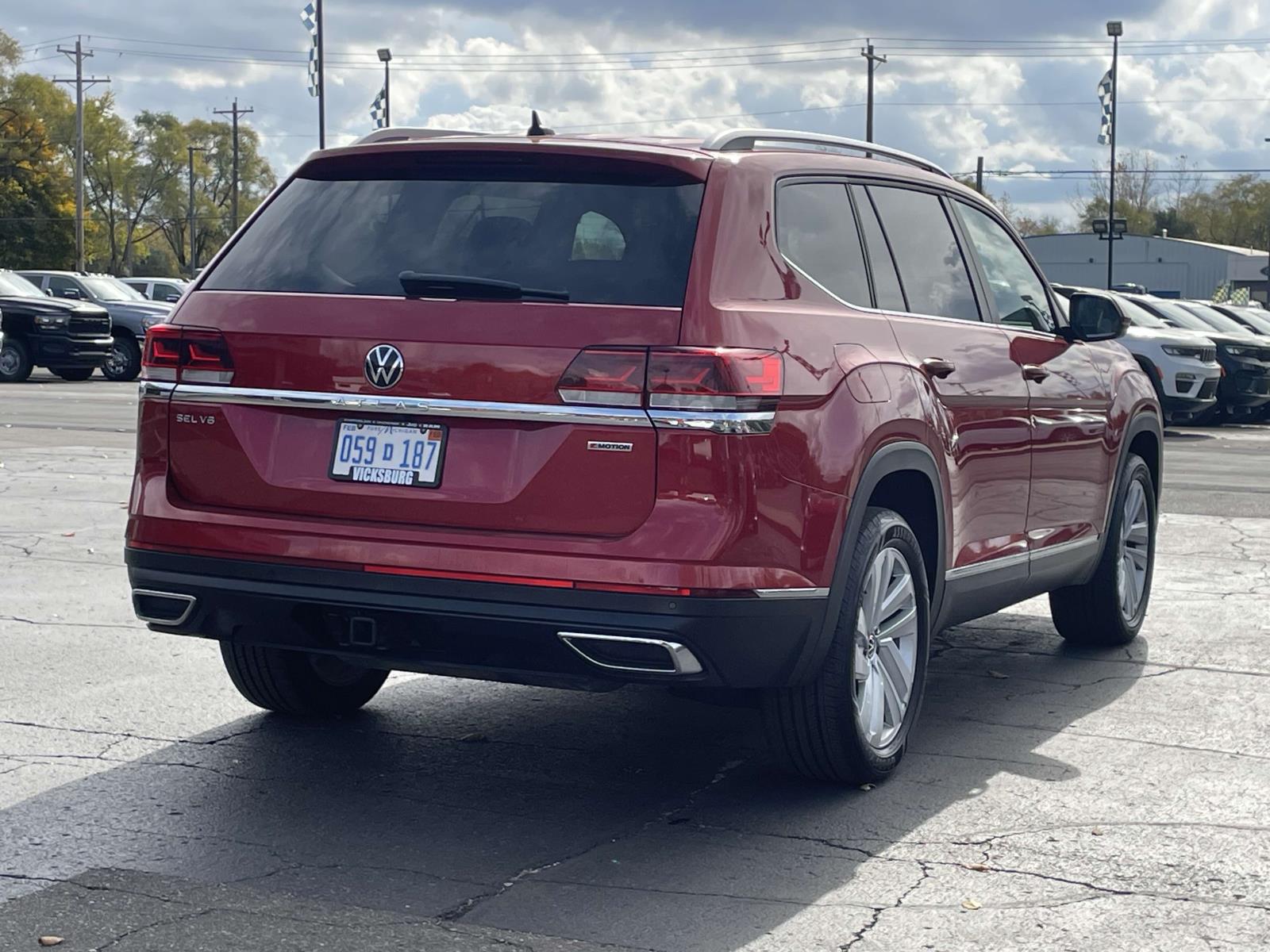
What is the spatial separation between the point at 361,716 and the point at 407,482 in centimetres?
172

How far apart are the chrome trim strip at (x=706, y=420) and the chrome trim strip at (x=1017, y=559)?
1.47 m

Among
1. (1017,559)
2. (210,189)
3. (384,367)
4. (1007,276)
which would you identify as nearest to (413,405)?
(384,367)

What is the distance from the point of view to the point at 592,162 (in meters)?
4.76

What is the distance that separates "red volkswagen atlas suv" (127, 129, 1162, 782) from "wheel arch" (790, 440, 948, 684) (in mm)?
13

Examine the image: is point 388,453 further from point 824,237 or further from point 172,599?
point 824,237

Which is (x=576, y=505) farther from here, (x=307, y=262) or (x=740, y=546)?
(x=307, y=262)

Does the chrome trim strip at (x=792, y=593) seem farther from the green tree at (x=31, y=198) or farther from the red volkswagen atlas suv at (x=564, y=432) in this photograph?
the green tree at (x=31, y=198)

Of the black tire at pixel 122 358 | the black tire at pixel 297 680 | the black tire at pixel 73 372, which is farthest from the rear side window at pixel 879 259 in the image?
the black tire at pixel 122 358

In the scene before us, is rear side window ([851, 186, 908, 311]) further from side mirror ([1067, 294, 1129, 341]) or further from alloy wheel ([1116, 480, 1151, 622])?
alloy wheel ([1116, 480, 1151, 622])

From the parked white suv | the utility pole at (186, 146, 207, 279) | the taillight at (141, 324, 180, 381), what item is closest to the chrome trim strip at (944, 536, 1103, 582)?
the taillight at (141, 324, 180, 381)

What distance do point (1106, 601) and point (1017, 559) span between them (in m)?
1.39

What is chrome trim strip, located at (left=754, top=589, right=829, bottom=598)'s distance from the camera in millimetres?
4492

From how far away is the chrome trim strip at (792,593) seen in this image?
449cm

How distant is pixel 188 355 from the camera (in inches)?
194
